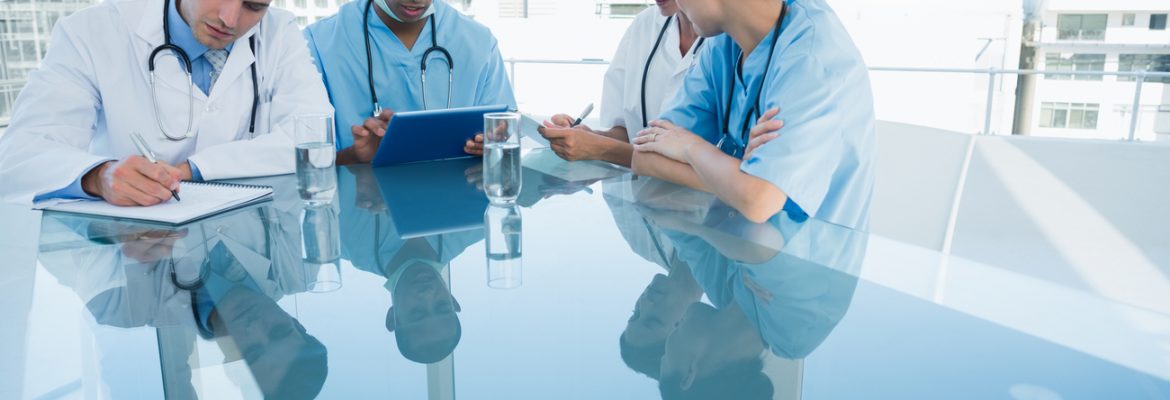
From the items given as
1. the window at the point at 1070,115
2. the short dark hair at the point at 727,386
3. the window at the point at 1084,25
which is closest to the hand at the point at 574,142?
the short dark hair at the point at 727,386

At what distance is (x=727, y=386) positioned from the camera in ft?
1.68

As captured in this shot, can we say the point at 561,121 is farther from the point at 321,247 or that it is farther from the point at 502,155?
the point at 321,247

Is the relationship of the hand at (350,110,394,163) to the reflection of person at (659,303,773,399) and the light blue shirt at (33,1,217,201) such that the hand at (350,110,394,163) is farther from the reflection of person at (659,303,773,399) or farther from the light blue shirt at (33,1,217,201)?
the reflection of person at (659,303,773,399)

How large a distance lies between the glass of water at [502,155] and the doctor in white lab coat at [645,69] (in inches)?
20.8

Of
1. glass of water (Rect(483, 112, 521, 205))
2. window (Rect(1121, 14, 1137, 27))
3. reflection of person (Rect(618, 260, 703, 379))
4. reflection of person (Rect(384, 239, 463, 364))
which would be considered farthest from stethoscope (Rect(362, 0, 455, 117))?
window (Rect(1121, 14, 1137, 27))

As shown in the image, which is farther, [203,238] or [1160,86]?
[1160,86]

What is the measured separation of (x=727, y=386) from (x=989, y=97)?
416 centimetres

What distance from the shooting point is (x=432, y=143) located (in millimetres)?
1520

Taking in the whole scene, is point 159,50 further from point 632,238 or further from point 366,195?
point 632,238

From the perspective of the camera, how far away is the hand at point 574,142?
156 cm

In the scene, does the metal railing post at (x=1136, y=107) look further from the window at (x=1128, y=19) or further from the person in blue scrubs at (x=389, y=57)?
the window at (x=1128, y=19)

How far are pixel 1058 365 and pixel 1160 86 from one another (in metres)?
4.08

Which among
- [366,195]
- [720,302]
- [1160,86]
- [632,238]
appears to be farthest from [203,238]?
[1160,86]

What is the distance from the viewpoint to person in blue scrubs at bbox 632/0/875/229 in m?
1.09
